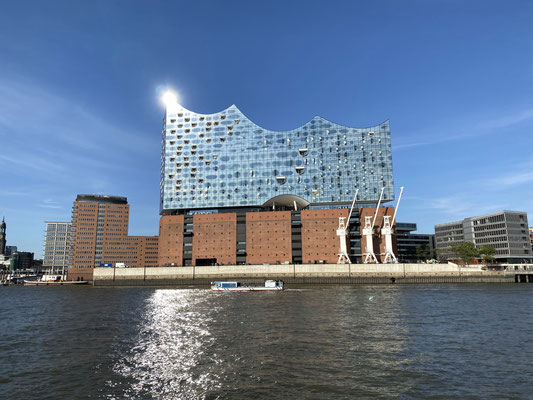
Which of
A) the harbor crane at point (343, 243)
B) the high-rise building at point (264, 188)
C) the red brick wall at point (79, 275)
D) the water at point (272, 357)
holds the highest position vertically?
the high-rise building at point (264, 188)

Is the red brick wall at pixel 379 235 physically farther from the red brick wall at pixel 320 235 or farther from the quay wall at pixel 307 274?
the quay wall at pixel 307 274

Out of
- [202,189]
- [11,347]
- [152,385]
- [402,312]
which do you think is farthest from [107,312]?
[202,189]

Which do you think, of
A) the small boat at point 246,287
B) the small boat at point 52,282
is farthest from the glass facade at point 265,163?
the small boat at point 246,287

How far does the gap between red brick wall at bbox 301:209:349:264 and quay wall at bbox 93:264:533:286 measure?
9.07m

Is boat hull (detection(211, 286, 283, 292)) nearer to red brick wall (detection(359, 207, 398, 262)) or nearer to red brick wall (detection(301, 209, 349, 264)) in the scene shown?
red brick wall (detection(301, 209, 349, 264))

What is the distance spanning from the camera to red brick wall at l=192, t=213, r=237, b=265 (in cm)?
14000

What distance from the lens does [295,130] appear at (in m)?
149

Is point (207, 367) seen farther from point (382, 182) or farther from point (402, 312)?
point (382, 182)

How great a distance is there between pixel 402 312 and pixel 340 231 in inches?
3265

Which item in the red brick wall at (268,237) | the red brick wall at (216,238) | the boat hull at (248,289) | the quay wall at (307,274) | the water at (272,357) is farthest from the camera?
the red brick wall at (216,238)

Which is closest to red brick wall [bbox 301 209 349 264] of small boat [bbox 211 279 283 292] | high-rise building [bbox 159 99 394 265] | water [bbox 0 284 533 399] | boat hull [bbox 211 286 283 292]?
high-rise building [bbox 159 99 394 265]

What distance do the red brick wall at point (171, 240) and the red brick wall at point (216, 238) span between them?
18.7 feet

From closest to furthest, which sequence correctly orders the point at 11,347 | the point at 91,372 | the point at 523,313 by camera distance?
the point at 91,372 < the point at 11,347 < the point at 523,313

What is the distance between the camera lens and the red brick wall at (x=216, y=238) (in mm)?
140000
